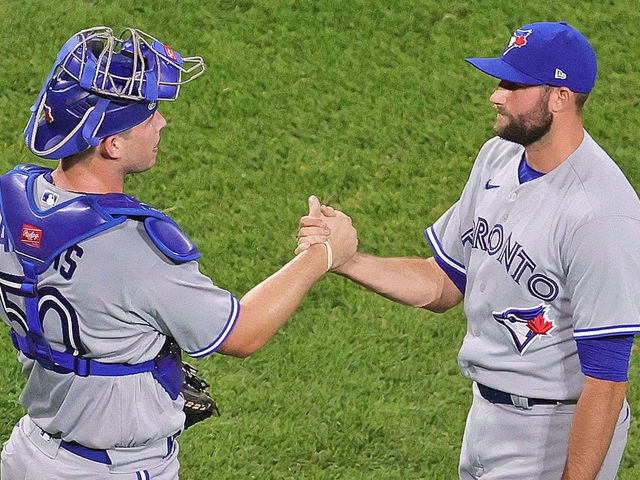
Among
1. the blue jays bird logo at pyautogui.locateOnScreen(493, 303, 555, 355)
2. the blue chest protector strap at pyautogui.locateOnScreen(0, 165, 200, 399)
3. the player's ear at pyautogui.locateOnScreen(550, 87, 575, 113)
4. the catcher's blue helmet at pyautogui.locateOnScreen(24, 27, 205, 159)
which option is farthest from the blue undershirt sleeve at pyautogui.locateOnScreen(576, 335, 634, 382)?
the catcher's blue helmet at pyautogui.locateOnScreen(24, 27, 205, 159)

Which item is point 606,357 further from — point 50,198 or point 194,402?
point 50,198

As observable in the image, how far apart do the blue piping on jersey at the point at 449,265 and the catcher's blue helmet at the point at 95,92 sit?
4.98 ft

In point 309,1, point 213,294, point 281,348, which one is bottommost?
point 281,348

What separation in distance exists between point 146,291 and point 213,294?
0.76 feet

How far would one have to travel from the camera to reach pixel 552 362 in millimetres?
4348

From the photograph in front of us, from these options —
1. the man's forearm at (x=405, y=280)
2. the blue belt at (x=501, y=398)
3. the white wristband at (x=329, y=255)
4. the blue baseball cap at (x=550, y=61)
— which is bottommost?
the blue belt at (x=501, y=398)

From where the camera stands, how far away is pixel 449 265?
4926 millimetres

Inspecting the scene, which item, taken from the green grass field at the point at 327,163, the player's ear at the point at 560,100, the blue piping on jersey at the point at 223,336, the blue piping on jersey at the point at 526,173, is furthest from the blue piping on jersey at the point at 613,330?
the green grass field at the point at 327,163

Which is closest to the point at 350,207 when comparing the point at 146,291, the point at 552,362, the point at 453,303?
the point at 453,303

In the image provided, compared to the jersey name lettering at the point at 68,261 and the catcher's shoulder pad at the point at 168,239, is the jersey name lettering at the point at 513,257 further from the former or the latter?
the jersey name lettering at the point at 68,261

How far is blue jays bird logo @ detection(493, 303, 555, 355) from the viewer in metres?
4.31

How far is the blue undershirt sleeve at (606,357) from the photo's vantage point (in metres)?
4.04

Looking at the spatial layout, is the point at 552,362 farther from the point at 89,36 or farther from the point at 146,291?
the point at 89,36

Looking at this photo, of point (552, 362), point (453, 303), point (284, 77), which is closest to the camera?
point (552, 362)
